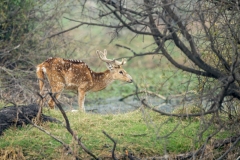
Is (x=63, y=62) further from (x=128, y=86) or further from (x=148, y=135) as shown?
(x=128, y=86)

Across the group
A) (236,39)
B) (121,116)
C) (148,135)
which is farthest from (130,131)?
(236,39)

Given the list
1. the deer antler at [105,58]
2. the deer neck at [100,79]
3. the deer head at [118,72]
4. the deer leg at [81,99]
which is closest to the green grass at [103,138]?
the deer leg at [81,99]

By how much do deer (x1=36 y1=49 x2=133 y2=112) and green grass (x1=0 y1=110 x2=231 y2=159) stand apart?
1.77 metres

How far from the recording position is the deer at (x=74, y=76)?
41.4 feet

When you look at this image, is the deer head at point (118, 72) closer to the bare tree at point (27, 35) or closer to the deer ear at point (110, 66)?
the deer ear at point (110, 66)

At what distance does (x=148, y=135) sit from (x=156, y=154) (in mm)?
638

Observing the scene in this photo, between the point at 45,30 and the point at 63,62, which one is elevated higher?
the point at 45,30

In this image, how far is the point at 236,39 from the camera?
354 inches

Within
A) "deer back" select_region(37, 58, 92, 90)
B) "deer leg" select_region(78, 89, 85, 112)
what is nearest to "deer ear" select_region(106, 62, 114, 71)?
"deer back" select_region(37, 58, 92, 90)

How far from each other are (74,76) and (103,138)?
10.7 feet

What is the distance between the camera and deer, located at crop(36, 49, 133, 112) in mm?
12617

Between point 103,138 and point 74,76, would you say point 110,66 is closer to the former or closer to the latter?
point 74,76

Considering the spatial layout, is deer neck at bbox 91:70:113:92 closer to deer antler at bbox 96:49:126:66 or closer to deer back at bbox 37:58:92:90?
deer back at bbox 37:58:92:90

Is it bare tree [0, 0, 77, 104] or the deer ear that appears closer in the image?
the deer ear
